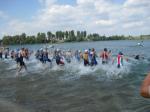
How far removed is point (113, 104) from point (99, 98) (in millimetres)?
1351

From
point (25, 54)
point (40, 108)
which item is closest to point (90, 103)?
point (40, 108)

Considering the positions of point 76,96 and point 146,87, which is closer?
point 146,87

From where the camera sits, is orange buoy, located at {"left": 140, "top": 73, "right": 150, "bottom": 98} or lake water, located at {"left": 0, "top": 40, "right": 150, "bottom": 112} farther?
lake water, located at {"left": 0, "top": 40, "right": 150, "bottom": 112}

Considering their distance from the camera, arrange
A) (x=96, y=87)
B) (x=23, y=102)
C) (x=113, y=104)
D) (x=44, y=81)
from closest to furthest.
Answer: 1. (x=113, y=104)
2. (x=23, y=102)
3. (x=96, y=87)
4. (x=44, y=81)

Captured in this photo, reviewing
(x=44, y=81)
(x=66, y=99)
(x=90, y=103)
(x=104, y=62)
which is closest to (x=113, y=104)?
(x=90, y=103)

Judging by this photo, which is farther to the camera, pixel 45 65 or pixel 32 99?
pixel 45 65

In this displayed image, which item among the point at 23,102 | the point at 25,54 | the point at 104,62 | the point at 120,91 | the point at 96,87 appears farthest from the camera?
the point at 25,54

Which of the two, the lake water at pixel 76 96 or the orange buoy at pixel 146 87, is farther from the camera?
the lake water at pixel 76 96

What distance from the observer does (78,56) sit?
2822 centimetres

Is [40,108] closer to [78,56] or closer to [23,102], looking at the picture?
[23,102]

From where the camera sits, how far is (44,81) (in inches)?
733

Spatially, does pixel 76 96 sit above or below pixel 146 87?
below

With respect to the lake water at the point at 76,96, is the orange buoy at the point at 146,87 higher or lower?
higher

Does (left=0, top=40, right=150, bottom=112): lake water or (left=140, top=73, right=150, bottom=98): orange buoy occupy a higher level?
(left=140, top=73, right=150, bottom=98): orange buoy
